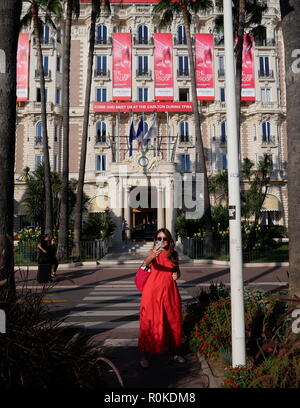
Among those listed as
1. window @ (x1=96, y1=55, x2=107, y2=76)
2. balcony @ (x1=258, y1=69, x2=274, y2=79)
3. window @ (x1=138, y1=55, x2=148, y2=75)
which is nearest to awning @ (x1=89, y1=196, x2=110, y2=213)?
window @ (x1=96, y1=55, x2=107, y2=76)

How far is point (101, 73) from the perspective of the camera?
3747cm

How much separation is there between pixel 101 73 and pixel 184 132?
11.6m

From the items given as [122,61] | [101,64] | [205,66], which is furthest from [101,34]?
[205,66]

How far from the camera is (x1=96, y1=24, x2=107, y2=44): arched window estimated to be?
3797cm

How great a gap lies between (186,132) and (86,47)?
598 inches

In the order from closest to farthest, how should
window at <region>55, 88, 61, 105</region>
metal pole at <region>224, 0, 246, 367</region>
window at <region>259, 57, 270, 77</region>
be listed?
metal pole at <region>224, 0, 246, 367</region> → window at <region>55, 88, 61, 105</region> → window at <region>259, 57, 270, 77</region>

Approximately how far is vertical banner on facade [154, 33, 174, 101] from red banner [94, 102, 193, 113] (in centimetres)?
80

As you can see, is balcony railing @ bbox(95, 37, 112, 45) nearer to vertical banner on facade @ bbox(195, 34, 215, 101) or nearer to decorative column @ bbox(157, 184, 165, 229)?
vertical banner on facade @ bbox(195, 34, 215, 101)

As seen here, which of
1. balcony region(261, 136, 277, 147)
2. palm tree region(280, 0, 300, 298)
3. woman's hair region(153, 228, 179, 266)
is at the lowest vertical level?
woman's hair region(153, 228, 179, 266)

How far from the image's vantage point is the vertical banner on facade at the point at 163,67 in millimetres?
34844

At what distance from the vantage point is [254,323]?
468 cm

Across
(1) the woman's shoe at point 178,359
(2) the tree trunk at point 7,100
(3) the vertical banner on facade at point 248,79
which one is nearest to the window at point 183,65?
(3) the vertical banner on facade at point 248,79

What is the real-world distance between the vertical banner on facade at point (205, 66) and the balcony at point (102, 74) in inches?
400

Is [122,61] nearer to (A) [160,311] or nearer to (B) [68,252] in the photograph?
(B) [68,252]
